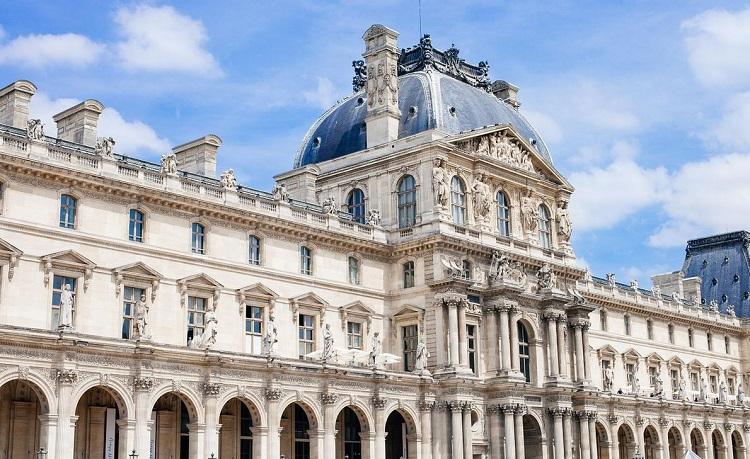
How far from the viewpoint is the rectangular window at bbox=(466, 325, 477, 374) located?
Answer: 6050 cm

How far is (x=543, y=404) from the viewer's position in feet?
207

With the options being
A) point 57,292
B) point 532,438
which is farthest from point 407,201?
point 57,292

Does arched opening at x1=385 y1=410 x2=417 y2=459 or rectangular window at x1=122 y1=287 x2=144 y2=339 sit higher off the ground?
rectangular window at x1=122 y1=287 x2=144 y2=339

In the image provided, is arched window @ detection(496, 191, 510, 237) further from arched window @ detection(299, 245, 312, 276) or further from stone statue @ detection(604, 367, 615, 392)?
stone statue @ detection(604, 367, 615, 392)

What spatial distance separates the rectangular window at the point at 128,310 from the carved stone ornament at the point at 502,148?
73.9ft

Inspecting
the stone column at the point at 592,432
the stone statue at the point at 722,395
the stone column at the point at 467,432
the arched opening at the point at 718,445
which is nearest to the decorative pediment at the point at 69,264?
the stone column at the point at 467,432

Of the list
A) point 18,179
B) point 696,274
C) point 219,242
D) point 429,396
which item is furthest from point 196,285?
point 696,274

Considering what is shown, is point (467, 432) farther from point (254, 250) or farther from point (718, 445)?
point (718, 445)

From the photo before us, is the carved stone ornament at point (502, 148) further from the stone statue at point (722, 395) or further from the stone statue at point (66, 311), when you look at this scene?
the stone statue at point (722, 395)

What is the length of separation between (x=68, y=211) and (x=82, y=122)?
250 inches

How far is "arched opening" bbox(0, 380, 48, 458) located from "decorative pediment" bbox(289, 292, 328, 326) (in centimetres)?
1508

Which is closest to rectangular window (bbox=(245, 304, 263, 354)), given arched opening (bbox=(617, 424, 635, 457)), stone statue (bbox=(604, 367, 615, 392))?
stone statue (bbox=(604, 367, 615, 392))

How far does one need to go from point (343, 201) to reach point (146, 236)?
58.0ft

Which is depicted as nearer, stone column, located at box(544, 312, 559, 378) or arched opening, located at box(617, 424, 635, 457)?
stone column, located at box(544, 312, 559, 378)
